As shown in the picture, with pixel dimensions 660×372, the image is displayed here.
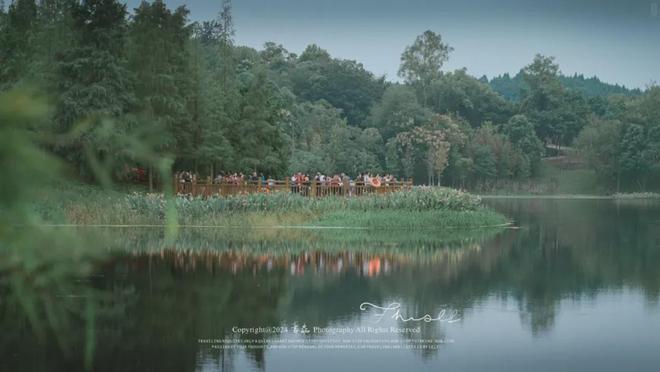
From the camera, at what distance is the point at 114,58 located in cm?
3152

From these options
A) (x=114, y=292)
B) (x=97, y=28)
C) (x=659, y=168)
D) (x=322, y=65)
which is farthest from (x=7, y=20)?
(x=659, y=168)

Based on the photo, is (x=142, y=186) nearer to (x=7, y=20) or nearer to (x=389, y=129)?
(x=7, y=20)

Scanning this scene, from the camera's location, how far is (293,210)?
29672 millimetres

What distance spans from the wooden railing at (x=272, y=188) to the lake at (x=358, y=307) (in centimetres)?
611

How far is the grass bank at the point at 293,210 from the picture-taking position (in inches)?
1131

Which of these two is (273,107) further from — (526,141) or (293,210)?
(526,141)

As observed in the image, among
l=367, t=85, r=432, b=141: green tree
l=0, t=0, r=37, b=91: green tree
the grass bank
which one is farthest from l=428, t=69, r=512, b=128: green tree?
the grass bank

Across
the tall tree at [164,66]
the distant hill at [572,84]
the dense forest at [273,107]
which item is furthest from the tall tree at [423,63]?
the distant hill at [572,84]

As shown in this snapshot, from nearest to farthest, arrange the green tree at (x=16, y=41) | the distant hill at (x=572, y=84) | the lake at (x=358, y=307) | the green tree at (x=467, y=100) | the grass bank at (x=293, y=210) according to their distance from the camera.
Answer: the lake at (x=358, y=307), the grass bank at (x=293, y=210), the green tree at (x=16, y=41), the green tree at (x=467, y=100), the distant hill at (x=572, y=84)

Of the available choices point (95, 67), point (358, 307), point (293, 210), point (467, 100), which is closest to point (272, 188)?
point (293, 210)

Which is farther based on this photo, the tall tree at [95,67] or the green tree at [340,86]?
the green tree at [340,86]

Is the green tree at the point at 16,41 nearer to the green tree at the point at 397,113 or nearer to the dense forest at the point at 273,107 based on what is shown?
the dense forest at the point at 273,107

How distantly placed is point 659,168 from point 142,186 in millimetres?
49552

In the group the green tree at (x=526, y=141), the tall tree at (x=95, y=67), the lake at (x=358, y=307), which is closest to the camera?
the lake at (x=358, y=307)
